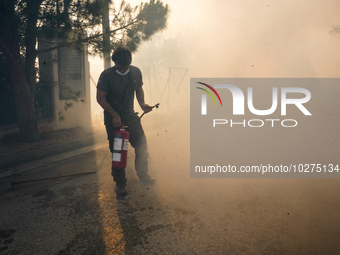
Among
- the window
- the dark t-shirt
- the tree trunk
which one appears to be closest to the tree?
the tree trunk

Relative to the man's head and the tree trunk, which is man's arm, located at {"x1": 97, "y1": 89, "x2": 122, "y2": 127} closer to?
the man's head

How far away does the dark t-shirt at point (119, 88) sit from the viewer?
147 inches

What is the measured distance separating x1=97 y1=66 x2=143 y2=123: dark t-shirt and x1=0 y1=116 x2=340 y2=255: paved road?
45.3 inches

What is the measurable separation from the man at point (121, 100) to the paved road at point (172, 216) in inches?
18.9

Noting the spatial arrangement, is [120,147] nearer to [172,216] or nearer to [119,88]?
[119,88]

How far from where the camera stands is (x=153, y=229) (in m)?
2.99

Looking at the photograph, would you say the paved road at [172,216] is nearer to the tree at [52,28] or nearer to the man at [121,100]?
the man at [121,100]

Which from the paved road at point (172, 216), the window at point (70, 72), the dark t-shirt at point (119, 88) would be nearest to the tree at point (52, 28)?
the window at point (70, 72)

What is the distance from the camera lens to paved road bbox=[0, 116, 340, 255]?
8.88ft

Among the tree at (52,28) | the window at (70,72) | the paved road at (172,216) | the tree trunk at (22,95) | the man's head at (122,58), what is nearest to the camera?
the paved road at (172,216)

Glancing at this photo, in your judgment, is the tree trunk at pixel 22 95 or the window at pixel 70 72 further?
the window at pixel 70 72

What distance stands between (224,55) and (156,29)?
15.4 metres

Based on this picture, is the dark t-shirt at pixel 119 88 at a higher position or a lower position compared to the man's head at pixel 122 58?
lower

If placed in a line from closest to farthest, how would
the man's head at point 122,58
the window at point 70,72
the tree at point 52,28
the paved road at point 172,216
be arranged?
the paved road at point 172,216, the man's head at point 122,58, the tree at point 52,28, the window at point 70,72
